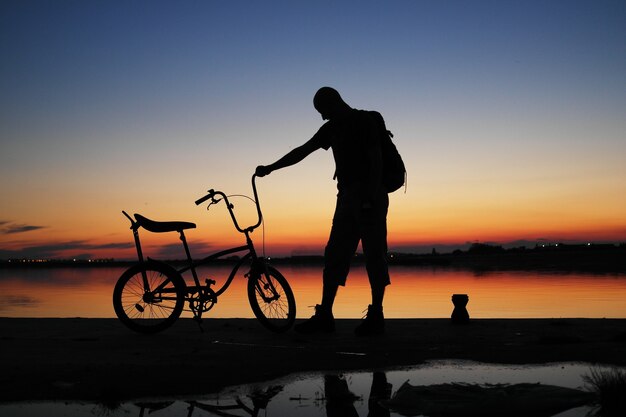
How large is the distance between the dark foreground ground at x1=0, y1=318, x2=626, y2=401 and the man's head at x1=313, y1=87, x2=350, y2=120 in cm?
215

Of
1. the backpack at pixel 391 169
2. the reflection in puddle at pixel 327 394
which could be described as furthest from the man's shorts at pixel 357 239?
the reflection in puddle at pixel 327 394

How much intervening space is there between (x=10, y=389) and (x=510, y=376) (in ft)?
9.48

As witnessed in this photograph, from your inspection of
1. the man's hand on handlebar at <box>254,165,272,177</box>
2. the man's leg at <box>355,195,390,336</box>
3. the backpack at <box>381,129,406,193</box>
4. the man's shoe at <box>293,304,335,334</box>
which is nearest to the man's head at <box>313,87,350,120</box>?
the backpack at <box>381,129,406,193</box>

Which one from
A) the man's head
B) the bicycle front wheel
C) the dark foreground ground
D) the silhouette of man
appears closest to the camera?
the dark foreground ground

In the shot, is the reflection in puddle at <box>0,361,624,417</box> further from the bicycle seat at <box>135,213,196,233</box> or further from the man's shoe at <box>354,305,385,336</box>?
the bicycle seat at <box>135,213,196,233</box>

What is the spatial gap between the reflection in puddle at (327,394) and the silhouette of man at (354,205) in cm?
197

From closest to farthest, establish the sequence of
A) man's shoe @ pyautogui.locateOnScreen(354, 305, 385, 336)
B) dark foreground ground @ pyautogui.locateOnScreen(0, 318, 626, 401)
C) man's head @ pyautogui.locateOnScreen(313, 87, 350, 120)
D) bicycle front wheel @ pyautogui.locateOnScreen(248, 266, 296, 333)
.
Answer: dark foreground ground @ pyautogui.locateOnScreen(0, 318, 626, 401), man's shoe @ pyautogui.locateOnScreen(354, 305, 385, 336), man's head @ pyautogui.locateOnScreen(313, 87, 350, 120), bicycle front wheel @ pyautogui.locateOnScreen(248, 266, 296, 333)

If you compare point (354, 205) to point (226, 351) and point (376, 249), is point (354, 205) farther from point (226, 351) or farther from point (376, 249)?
point (226, 351)

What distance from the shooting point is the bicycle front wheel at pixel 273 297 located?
6.73 metres

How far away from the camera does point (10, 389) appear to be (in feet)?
12.0

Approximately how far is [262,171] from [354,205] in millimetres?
1013

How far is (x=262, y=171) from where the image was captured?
262 inches

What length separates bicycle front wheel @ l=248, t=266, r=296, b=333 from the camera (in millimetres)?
6734

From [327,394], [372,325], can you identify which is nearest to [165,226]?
[372,325]
